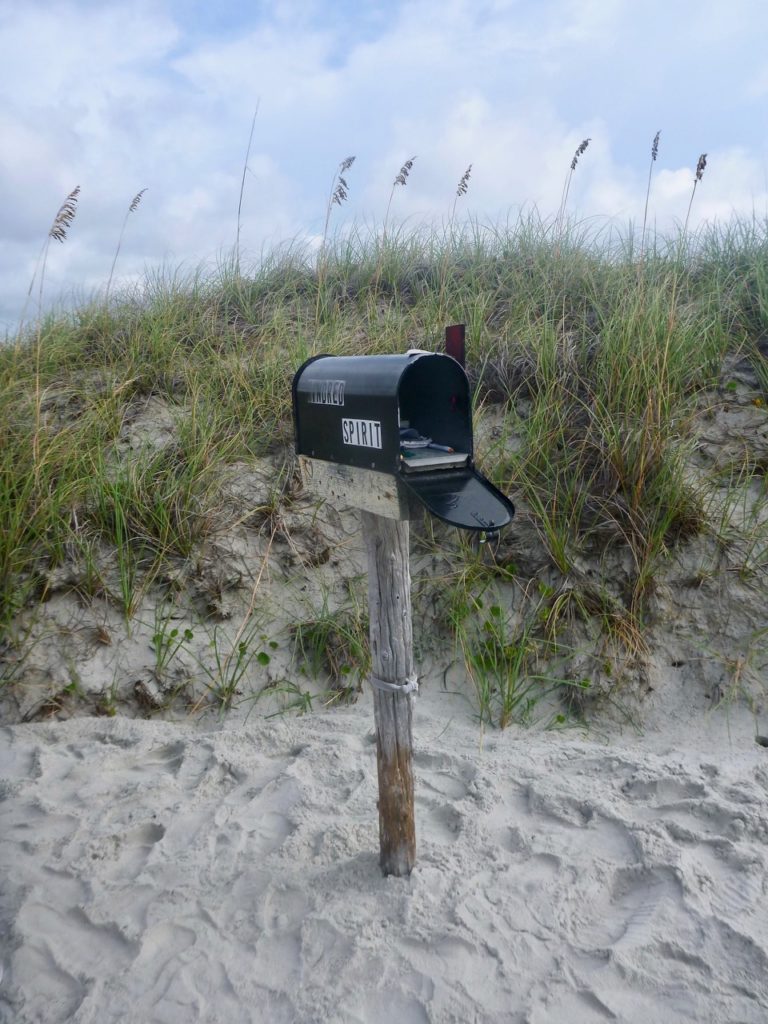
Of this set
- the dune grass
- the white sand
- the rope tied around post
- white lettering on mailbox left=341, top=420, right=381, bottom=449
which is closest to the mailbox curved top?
white lettering on mailbox left=341, top=420, right=381, bottom=449

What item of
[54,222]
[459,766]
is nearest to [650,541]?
[459,766]

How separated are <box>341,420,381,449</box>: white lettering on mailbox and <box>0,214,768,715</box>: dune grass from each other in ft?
7.24

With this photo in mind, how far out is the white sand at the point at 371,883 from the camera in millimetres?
2381

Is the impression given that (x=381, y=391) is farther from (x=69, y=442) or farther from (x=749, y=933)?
(x=69, y=442)

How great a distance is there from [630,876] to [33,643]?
315 centimetres

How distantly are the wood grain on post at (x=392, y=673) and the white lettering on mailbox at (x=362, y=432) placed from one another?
0.99 ft

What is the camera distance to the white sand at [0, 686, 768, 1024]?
2381 millimetres

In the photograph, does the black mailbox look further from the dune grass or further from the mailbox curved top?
the dune grass

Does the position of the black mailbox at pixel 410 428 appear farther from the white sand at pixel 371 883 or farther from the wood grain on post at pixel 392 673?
the white sand at pixel 371 883

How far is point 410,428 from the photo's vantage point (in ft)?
8.39

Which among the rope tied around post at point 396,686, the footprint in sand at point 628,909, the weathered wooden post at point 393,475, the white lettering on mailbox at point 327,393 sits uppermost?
the white lettering on mailbox at point 327,393

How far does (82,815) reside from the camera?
10.9 ft

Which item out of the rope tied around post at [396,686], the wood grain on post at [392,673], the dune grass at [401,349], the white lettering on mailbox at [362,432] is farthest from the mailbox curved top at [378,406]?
the dune grass at [401,349]

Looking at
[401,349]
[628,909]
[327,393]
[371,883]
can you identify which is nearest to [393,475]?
[327,393]
